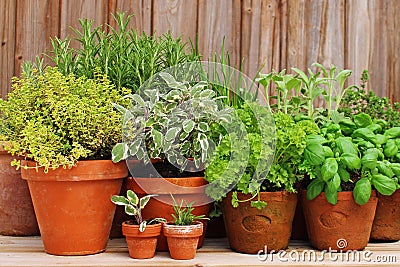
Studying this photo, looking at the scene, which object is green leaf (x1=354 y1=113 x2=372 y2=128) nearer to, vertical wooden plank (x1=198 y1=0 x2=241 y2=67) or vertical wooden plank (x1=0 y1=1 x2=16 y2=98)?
vertical wooden plank (x1=198 y1=0 x2=241 y2=67)

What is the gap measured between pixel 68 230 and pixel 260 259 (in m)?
0.59

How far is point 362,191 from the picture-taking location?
1645 millimetres

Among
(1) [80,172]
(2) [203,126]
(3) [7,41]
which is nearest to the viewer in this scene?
(1) [80,172]

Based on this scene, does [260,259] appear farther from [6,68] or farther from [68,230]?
[6,68]

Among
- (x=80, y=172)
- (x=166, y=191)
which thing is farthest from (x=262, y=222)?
(x=80, y=172)

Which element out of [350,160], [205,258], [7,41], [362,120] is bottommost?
[205,258]

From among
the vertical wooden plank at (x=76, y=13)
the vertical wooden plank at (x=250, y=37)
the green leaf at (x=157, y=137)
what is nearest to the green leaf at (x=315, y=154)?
the green leaf at (x=157, y=137)

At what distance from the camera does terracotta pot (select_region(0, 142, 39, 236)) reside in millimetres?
1876

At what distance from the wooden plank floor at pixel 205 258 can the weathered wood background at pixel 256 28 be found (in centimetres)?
83

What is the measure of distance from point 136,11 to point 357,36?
38.7 inches

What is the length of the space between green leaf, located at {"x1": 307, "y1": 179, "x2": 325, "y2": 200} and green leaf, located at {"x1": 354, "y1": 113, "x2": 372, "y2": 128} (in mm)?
279

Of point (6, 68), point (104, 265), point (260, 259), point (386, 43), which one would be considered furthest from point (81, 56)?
point (386, 43)

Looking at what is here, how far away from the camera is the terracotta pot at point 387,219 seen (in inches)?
72.5

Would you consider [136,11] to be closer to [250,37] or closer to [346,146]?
[250,37]
